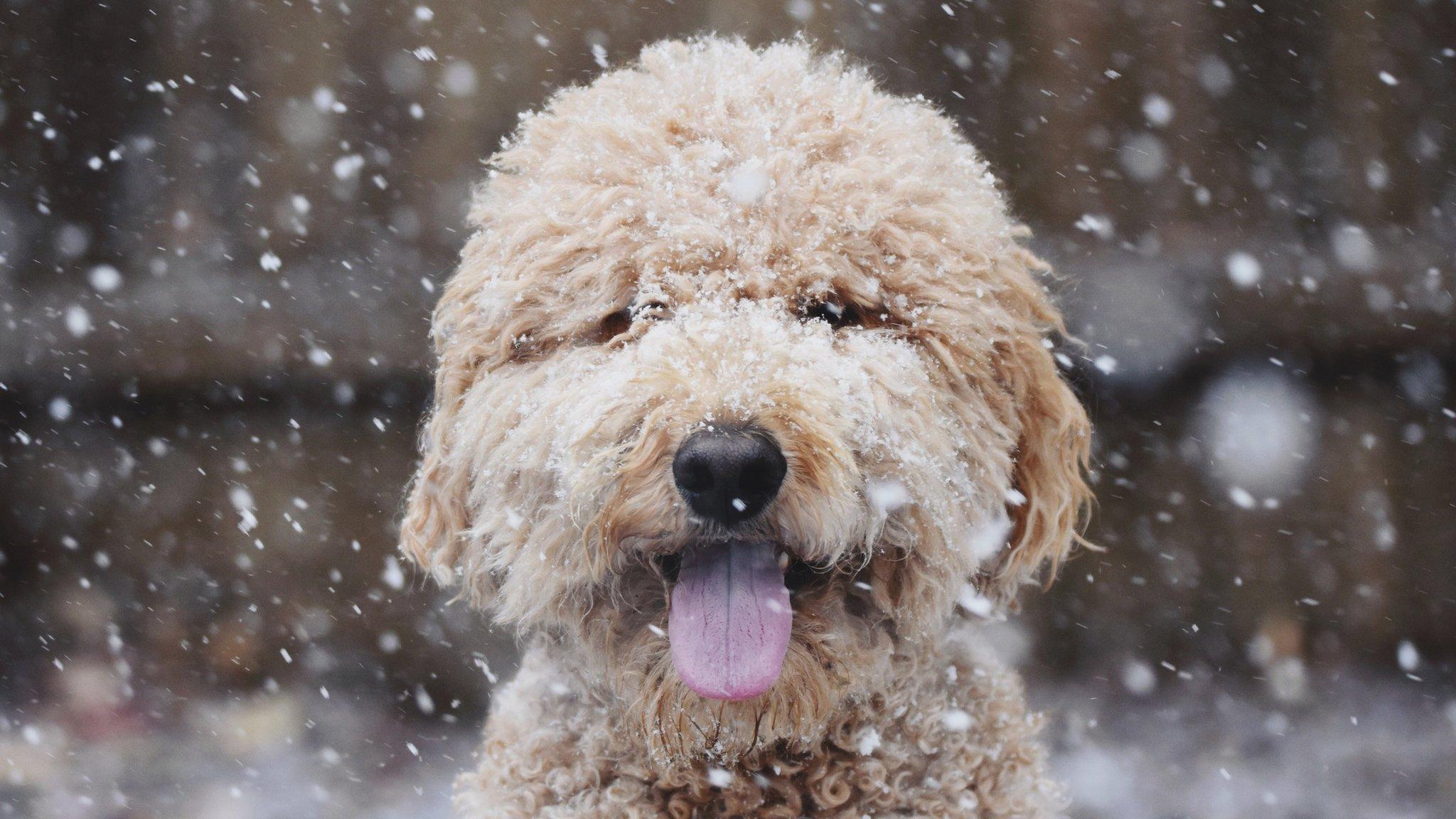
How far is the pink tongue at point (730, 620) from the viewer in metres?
1.52

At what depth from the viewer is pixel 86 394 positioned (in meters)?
4.11

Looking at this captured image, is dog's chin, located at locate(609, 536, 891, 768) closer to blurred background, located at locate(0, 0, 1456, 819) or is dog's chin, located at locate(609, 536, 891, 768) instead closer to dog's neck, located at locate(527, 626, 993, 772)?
dog's neck, located at locate(527, 626, 993, 772)

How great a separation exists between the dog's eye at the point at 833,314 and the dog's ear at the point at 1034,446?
315 millimetres

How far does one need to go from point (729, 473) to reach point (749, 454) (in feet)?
0.13

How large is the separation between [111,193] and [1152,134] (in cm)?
423

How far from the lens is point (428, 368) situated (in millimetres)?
3770

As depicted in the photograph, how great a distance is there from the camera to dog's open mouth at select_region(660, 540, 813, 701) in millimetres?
1524

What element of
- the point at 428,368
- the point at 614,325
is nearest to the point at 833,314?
the point at 614,325

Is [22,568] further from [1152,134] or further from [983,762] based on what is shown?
[1152,134]

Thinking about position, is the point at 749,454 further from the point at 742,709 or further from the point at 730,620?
the point at 742,709

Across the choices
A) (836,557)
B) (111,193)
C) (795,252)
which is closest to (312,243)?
(111,193)

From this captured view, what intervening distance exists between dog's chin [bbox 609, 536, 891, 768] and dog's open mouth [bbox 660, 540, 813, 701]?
0.05 ft

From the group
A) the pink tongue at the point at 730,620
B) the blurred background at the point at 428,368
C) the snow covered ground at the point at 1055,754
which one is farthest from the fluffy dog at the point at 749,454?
the snow covered ground at the point at 1055,754

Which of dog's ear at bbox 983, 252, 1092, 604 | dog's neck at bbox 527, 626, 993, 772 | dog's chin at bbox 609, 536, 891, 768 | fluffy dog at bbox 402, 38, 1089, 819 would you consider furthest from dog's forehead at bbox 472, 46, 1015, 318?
dog's neck at bbox 527, 626, 993, 772
